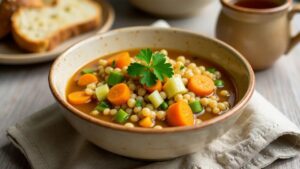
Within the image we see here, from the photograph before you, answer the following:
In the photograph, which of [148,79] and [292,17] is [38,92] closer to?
[148,79]

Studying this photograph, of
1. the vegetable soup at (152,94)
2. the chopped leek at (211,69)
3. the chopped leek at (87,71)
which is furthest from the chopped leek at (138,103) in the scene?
the chopped leek at (211,69)

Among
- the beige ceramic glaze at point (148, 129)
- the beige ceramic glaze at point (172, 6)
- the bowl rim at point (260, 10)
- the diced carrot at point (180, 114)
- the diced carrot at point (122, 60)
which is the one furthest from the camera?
the beige ceramic glaze at point (172, 6)

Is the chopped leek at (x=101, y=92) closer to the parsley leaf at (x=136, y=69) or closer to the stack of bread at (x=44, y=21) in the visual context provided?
the parsley leaf at (x=136, y=69)

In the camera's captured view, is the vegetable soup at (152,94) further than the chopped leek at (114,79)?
No

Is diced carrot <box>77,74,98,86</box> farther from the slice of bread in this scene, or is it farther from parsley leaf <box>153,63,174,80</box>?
the slice of bread

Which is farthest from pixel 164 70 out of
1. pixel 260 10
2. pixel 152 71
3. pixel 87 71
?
pixel 260 10

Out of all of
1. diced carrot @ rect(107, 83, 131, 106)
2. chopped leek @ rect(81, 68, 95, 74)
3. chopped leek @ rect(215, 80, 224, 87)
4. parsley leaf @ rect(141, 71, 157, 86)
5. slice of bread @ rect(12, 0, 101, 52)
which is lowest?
slice of bread @ rect(12, 0, 101, 52)

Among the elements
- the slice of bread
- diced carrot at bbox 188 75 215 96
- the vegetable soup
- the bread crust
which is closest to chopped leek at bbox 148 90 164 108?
the vegetable soup
